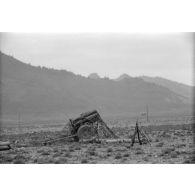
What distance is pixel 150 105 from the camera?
172 meters

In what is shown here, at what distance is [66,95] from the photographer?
6516 inches

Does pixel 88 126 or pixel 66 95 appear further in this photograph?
pixel 66 95

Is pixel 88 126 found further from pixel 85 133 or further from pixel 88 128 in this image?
pixel 85 133

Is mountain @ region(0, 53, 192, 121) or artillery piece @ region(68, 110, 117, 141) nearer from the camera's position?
artillery piece @ region(68, 110, 117, 141)

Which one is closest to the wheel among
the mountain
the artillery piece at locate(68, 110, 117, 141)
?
the artillery piece at locate(68, 110, 117, 141)

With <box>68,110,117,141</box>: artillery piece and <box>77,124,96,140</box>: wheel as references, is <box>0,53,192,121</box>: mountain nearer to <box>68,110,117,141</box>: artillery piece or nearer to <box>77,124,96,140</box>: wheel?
<box>68,110,117,141</box>: artillery piece

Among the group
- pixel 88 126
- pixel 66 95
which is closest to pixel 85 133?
pixel 88 126

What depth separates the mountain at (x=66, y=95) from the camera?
14138 cm

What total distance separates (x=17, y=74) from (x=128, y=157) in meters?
144

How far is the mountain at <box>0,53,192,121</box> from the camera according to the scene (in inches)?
5566

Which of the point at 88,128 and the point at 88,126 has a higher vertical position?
the point at 88,126

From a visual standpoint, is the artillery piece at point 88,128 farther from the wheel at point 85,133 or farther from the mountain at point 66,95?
the mountain at point 66,95

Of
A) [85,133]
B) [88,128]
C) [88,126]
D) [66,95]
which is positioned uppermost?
[66,95]

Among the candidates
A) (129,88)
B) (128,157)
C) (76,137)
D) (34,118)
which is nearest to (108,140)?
(76,137)
